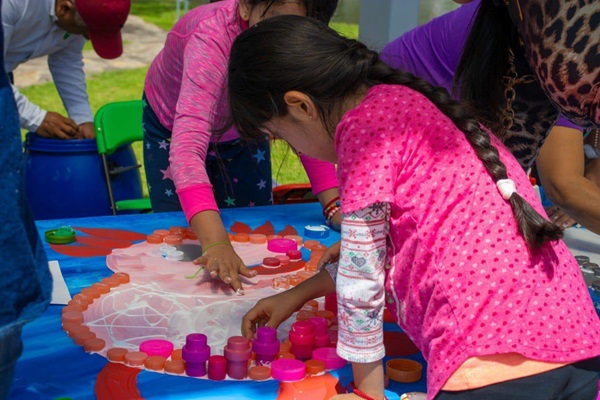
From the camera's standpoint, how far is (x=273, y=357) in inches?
44.4

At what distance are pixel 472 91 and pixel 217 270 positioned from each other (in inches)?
20.2

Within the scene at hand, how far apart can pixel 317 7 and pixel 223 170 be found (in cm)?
55

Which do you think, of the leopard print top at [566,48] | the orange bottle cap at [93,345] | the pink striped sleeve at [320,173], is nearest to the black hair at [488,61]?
the leopard print top at [566,48]

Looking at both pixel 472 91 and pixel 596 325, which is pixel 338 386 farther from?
pixel 472 91

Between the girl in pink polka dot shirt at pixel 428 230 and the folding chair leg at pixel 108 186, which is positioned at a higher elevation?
the girl in pink polka dot shirt at pixel 428 230

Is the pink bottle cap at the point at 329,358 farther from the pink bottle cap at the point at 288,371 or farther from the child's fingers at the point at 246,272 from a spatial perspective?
the child's fingers at the point at 246,272

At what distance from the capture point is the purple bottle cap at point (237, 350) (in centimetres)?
108

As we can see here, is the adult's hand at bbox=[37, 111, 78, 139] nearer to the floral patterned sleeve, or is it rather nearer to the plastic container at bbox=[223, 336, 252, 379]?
A: the plastic container at bbox=[223, 336, 252, 379]

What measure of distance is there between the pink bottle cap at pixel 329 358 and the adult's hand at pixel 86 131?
154cm

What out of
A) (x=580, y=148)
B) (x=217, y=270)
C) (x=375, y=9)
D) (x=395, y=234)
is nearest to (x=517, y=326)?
(x=395, y=234)

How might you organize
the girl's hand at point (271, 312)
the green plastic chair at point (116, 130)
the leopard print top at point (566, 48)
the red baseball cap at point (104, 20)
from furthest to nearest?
the green plastic chair at point (116, 130), the red baseball cap at point (104, 20), the girl's hand at point (271, 312), the leopard print top at point (566, 48)

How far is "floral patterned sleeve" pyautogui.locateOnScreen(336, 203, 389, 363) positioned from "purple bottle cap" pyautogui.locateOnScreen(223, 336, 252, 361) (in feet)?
0.55

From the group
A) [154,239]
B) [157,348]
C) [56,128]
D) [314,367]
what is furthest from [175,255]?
[56,128]

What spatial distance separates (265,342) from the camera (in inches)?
44.3
